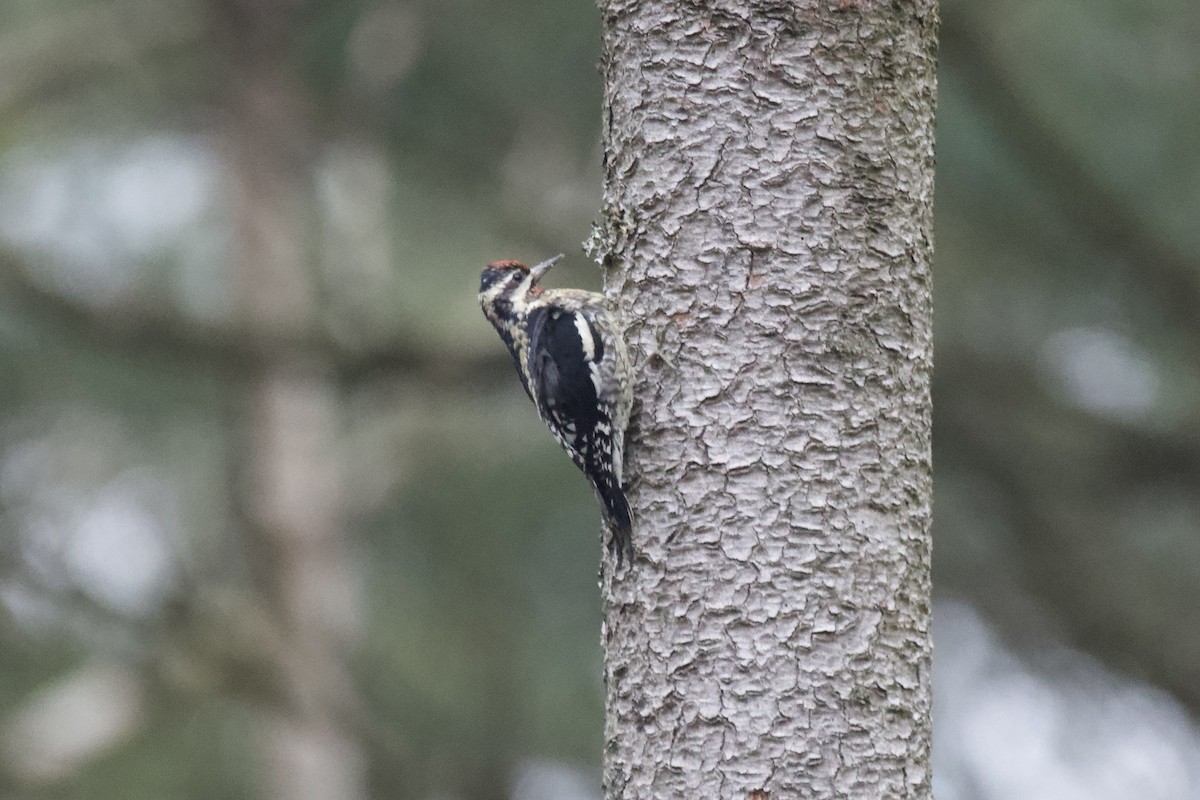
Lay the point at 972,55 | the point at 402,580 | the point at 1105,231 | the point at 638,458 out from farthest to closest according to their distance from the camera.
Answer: the point at 402,580 < the point at 1105,231 < the point at 972,55 < the point at 638,458

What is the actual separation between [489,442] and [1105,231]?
453 centimetres

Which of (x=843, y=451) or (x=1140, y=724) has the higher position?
(x=1140, y=724)

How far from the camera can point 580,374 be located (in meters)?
2.96

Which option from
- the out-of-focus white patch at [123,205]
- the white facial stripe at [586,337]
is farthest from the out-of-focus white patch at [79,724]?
the white facial stripe at [586,337]

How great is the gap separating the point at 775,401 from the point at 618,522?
1.16 feet

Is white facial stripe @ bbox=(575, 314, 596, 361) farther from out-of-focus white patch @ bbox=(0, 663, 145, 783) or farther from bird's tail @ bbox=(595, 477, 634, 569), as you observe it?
out-of-focus white patch @ bbox=(0, 663, 145, 783)

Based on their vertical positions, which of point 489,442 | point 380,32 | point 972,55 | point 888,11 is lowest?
A: point 888,11

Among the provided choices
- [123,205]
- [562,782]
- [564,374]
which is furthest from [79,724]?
[564,374]

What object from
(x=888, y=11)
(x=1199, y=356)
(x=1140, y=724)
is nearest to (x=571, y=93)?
(x=1199, y=356)

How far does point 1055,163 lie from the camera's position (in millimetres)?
4863

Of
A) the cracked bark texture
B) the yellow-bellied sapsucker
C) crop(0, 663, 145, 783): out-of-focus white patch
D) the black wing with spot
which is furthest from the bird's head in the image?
crop(0, 663, 145, 783): out-of-focus white patch

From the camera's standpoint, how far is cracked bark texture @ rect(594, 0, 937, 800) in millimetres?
2271

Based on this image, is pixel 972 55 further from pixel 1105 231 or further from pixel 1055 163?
pixel 1105 231

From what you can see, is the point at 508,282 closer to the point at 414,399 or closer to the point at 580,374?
the point at 580,374
